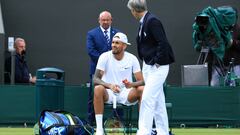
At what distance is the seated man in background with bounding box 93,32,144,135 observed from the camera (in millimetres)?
9696

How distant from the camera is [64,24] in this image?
51.2 ft

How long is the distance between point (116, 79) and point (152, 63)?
1.47m

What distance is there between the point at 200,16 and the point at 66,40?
9.81 feet

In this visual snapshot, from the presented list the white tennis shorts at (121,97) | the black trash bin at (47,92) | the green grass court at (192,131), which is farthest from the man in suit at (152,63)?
the green grass court at (192,131)

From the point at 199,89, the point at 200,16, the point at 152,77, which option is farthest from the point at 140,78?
the point at 200,16

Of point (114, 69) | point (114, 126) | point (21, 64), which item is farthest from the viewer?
point (21, 64)

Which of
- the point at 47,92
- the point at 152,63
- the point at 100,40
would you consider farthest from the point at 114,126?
the point at 100,40

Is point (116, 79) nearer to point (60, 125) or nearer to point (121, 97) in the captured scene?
point (121, 97)

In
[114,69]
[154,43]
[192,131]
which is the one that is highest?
[154,43]

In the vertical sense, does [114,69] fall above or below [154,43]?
below

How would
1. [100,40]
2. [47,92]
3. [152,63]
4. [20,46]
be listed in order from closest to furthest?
[152,63] → [47,92] → [100,40] → [20,46]

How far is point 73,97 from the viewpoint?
13.1 meters

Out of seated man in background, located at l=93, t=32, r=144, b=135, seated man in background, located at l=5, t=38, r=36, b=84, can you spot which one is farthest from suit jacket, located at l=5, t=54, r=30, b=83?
seated man in background, located at l=93, t=32, r=144, b=135

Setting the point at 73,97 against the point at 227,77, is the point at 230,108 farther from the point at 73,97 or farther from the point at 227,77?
the point at 73,97
